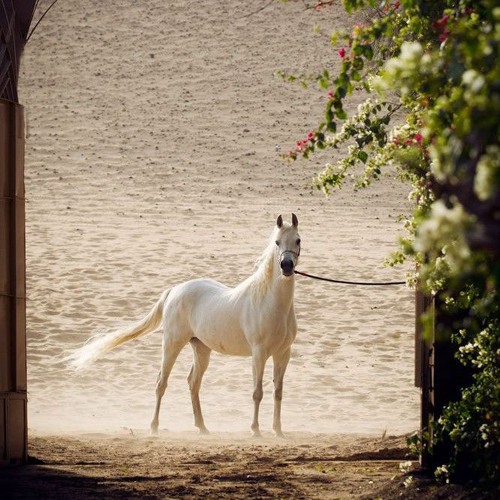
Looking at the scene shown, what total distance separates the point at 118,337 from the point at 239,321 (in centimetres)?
126

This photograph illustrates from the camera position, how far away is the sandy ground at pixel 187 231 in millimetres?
8930

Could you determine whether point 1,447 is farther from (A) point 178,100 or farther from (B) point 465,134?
(A) point 178,100

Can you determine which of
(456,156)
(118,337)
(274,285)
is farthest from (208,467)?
(456,156)

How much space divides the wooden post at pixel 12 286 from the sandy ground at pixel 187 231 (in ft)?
1.28

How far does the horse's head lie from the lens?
7.89 m

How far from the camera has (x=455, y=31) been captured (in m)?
3.13

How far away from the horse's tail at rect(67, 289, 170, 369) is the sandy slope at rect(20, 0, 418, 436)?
2.14 ft

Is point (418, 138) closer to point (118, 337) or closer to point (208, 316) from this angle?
point (208, 316)

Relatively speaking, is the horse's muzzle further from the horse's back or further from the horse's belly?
the horse's belly

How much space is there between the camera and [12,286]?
22.2ft

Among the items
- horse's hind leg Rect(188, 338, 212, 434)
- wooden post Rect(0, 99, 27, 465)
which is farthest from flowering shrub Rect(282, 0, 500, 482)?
horse's hind leg Rect(188, 338, 212, 434)

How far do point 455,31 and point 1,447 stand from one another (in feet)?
15.0

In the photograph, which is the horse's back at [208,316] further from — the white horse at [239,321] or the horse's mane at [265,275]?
the horse's mane at [265,275]

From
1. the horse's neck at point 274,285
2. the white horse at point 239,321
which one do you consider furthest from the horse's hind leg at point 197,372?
the horse's neck at point 274,285
